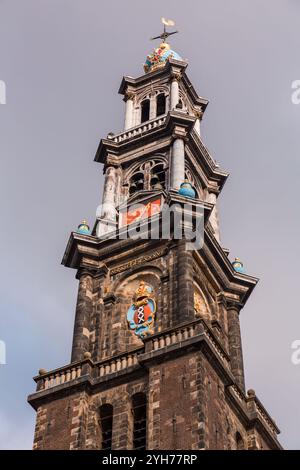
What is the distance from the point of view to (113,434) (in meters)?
50.2

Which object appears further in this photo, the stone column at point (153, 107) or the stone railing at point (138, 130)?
the stone column at point (153, 107)

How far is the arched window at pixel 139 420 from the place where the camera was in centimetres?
4984

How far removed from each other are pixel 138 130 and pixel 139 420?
925 inches

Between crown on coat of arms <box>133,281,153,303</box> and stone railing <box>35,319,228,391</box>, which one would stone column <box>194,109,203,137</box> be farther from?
stone railing <box>35,319,228,391</box>

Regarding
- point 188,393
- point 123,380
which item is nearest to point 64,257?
point 123,380

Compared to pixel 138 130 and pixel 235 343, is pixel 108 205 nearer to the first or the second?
pixel 138 130

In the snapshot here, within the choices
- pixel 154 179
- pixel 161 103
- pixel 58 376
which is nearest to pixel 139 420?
pixel 58 376

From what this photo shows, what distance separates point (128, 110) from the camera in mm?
73438

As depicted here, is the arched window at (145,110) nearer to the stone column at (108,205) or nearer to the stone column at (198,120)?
the stone column at (198,120)

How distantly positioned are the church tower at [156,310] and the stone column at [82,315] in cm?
7

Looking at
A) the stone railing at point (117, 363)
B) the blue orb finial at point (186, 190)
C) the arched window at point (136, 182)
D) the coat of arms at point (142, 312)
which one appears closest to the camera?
the stone railing at point (117, 363)

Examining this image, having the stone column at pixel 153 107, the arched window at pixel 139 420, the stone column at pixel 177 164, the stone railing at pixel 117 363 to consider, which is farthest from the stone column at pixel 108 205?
the arched window at pixel 139 420

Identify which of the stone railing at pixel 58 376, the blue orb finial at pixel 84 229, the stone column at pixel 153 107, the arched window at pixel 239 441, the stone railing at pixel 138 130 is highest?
the stone column at pixel 153 107

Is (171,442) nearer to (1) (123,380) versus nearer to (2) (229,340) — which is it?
(1) (123,380)
